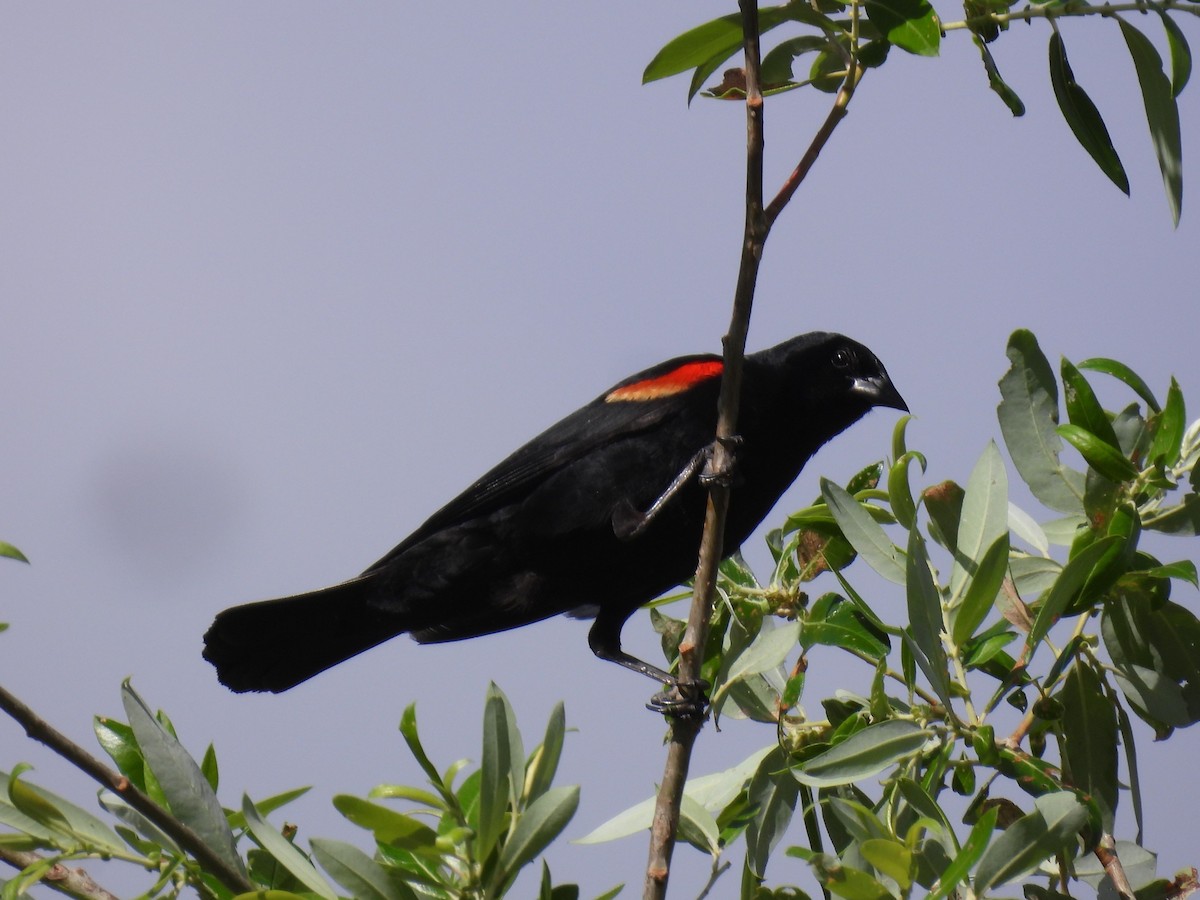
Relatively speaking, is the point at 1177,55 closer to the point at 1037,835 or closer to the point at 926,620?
the point at 926,620

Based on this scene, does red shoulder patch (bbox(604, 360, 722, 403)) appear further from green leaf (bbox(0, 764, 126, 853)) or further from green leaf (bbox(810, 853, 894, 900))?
green leaf (bbox(0, 764, 126, 853))

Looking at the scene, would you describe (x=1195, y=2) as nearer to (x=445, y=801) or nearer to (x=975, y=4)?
(x=975, y=4)

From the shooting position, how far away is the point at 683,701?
300cm

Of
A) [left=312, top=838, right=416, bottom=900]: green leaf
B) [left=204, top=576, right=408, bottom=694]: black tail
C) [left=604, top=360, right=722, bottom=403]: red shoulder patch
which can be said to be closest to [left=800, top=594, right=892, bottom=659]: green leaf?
[left=312, top=838, right=416, bottom=900]: green leaf

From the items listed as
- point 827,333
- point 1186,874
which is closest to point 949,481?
point 1186,874

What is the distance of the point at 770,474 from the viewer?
3.91 meters

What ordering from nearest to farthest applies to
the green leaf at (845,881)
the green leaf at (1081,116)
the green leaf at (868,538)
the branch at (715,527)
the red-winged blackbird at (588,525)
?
1. the green leaf at (845,881)
2. the branch at (715,527)
3. the green leaf at (1081,116)
4. the green leaf at (868,538)
5. the red-winged blackbird at (588,525)

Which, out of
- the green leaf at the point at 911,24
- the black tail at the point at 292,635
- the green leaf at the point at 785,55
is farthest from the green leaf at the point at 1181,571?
the black tail at the point at 292,635

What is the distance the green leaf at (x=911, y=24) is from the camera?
2293mm

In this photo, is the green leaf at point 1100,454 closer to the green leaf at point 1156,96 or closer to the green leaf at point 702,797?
the green leaf at point 1156,96

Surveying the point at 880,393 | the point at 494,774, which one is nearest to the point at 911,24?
the point at 494,774

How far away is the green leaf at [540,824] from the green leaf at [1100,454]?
48.4 inches

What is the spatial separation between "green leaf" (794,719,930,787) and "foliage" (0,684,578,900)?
0.51 meters

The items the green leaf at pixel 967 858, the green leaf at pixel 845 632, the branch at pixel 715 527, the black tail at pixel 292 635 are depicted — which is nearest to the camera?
the green leaf at pixel 967 858
